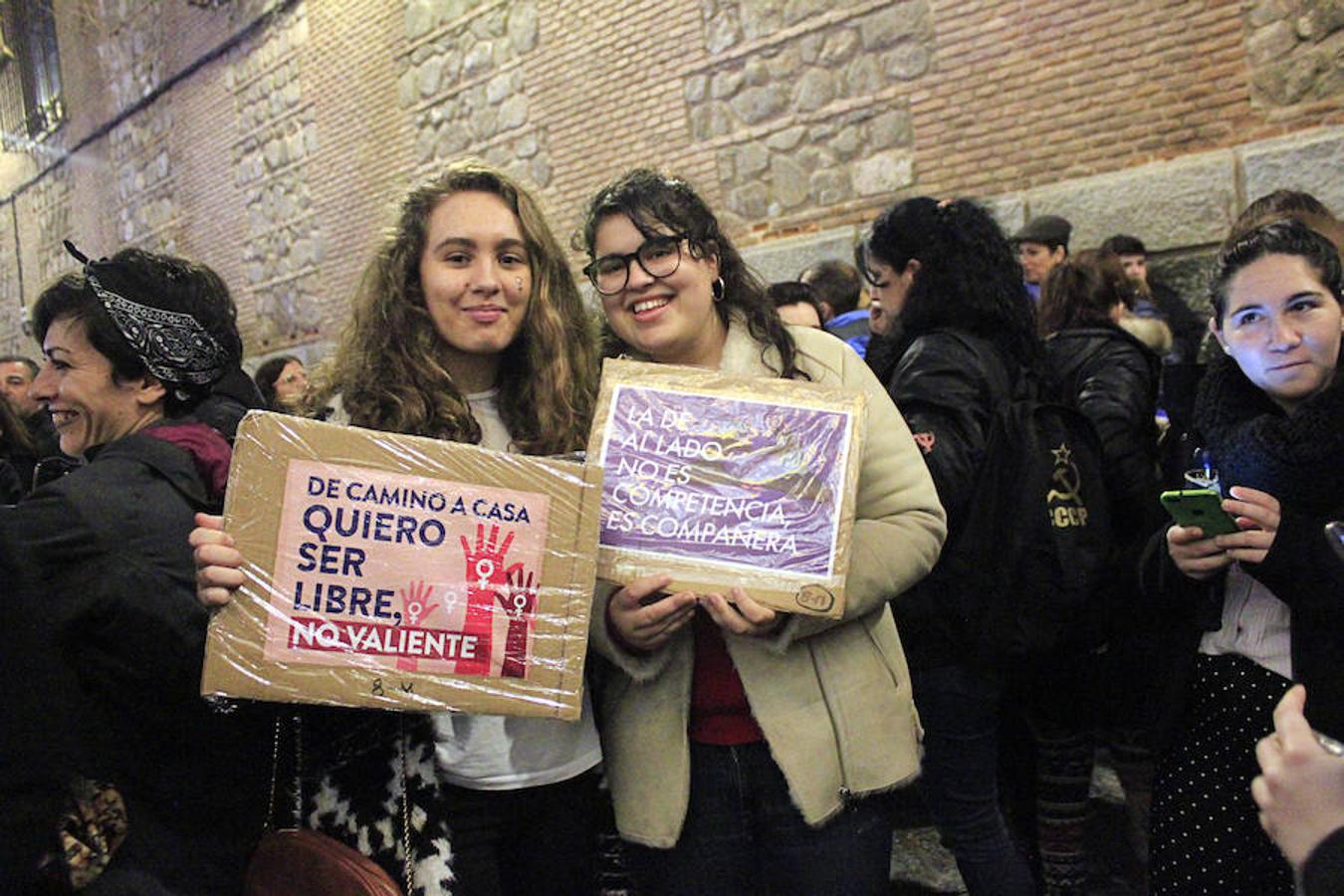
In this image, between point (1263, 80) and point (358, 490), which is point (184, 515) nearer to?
point (358, 490)

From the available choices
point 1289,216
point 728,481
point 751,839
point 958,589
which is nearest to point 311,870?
point 751,839

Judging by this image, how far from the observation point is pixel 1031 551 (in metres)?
2.45

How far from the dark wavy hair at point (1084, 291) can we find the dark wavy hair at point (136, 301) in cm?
253

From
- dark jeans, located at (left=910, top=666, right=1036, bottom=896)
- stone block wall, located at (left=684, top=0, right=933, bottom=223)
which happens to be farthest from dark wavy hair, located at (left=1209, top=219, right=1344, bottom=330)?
stone block wall, located at (left=684, top=0, right=933, bottom=223)

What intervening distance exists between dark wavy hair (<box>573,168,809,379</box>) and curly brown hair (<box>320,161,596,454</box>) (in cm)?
11

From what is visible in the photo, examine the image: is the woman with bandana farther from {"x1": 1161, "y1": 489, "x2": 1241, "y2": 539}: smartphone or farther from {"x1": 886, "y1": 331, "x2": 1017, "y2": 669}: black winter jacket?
{"x1": 1161, "y1": 489, "x2": 1241, "y2": 539}: smartphone

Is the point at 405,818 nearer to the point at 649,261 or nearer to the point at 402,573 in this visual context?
the point at 402,573

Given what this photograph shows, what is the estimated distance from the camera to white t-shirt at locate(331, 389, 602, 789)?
173 centimetres

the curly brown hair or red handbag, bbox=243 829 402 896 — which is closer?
red handbag, bbox=243 829 402 896

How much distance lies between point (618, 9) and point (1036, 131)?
379cm

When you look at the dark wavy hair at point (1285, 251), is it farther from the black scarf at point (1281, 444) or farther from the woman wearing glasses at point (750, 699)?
the woman wearing glasses at point (750, 699)

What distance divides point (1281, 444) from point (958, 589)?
836mm

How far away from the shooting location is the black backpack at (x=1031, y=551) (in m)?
2.43

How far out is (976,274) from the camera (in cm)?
269
